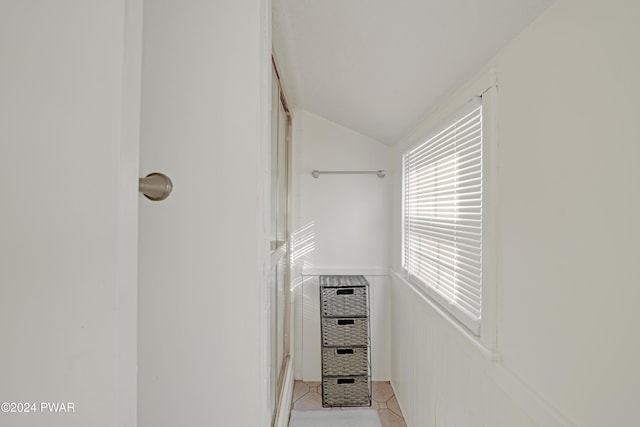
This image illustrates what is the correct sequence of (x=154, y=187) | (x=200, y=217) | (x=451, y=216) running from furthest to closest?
(x=451, y=216) → (x=200, y=217) → (x=154, y=187)

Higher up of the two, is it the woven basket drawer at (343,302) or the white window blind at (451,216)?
the white window blind at (451,216)

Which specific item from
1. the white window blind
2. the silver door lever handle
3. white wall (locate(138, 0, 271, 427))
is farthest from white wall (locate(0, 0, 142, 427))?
the white window blind

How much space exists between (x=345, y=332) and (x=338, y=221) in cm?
87

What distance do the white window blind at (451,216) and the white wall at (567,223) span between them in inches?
7.0

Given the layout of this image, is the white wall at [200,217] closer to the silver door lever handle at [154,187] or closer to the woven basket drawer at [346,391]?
the silver door lever handle at [154,187]

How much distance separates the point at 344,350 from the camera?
2520 millimetres

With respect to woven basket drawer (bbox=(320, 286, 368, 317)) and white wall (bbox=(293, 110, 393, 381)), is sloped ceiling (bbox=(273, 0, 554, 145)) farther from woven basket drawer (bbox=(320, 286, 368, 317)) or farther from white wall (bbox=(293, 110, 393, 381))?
woven basket drawer (bbox=(320, 286, 368, 317))

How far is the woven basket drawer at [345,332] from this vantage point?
8.21ft

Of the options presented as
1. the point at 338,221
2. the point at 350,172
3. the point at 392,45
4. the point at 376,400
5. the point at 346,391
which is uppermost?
the point at 392,45

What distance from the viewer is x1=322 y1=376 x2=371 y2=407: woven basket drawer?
2506mm

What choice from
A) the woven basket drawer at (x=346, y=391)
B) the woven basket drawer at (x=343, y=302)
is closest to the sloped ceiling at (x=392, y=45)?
the woven basket drawer at (x=343, y=302)

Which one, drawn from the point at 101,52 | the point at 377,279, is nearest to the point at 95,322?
the point at 101,52

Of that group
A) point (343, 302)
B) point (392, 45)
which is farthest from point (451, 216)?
point (343, 302)

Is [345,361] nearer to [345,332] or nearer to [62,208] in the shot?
[345,332]
